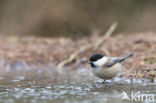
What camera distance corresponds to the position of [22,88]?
5.57 m

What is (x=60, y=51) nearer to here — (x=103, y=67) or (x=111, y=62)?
(x=111, y=62)

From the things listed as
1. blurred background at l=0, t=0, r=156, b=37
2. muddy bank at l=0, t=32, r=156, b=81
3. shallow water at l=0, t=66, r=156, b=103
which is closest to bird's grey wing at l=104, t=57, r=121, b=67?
shallow water at l=0, t=66, r=156, b=103

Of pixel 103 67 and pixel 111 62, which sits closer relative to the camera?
pixel 103 67

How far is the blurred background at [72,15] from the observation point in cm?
1545

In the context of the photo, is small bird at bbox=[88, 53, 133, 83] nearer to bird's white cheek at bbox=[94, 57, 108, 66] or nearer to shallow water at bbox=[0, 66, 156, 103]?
bird's white cheek at bbox=[94, 57, 108, 66]

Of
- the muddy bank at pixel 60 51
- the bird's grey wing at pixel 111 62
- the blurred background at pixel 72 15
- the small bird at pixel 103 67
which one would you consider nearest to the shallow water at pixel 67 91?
the small bird at pixel 103 67

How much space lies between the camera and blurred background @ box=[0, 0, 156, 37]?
1545 cm

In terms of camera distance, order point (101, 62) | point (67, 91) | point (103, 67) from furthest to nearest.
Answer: point (101, 62), point (103, 67), point (67, 91)

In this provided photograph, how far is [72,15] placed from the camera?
622 inches

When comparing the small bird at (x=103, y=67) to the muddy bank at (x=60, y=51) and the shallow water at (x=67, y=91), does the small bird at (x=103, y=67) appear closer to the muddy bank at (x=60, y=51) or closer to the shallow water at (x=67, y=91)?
the shallow water at (x=67, y=91)

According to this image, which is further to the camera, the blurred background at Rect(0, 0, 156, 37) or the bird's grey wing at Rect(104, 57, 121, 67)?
the blurred background at Rect(0, 0, 156, 37)

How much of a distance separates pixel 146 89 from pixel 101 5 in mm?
11116

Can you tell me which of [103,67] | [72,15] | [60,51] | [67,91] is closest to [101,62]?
[103,67]

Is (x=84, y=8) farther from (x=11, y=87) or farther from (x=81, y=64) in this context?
(x=11, y=87)
